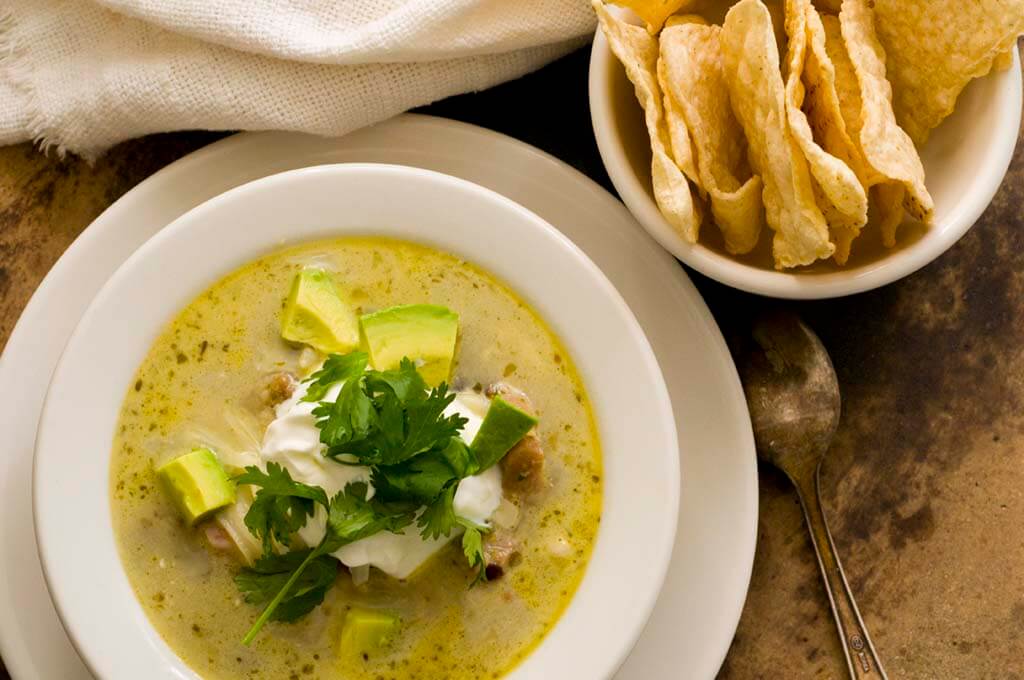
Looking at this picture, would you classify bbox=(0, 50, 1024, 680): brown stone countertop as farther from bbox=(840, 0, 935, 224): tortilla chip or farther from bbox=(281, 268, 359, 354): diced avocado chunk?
bbox=(281, 268, 359, 354): diced avocado chunk

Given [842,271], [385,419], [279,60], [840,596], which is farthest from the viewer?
[840,596]

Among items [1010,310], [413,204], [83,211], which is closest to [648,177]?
[413,204]

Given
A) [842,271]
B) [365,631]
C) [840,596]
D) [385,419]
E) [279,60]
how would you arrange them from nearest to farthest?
[385,419] < [365,631] < [842,271] < [279,60] < [840,596]

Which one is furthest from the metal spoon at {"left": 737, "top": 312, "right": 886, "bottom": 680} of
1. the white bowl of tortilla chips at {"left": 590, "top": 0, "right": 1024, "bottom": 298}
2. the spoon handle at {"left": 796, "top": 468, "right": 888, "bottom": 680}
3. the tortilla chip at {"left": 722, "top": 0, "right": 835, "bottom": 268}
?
the tortilla chip at {"left": 722, "top": 0, "right": 835, "bottom": 268}

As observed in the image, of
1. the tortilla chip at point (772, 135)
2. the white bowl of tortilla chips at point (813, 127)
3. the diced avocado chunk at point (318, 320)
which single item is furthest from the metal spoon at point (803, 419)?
the diced avocado chunk at point (318, 320)

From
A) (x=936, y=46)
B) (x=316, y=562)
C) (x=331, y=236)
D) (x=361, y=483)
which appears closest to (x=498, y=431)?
(x=361, y=483)

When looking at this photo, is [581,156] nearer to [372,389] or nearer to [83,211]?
[372,389]

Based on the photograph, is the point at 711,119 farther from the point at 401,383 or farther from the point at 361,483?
the point at 361,483

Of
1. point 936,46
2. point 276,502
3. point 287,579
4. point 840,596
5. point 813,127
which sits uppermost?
point 936,46
